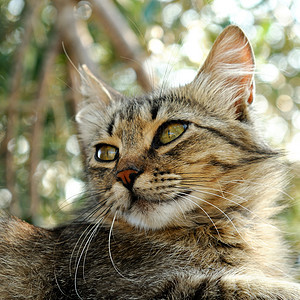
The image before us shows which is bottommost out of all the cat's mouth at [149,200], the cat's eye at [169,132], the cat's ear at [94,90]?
the cat's ear at [94,90]

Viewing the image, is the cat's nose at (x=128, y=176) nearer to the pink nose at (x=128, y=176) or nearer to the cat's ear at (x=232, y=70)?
the pink nose at (x=128, y=176)

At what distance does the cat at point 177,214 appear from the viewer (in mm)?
2059

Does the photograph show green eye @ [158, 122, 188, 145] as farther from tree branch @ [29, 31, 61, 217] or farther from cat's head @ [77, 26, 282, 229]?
tree branch @ [29, 31, 61, 217]

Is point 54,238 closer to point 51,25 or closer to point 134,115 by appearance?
point 134,115

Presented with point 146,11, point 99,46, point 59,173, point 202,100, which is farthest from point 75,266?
point 99,46

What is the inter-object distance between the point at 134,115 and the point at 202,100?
51 centimetres

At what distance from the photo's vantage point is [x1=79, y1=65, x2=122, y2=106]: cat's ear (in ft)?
10.8

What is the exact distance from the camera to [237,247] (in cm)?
231

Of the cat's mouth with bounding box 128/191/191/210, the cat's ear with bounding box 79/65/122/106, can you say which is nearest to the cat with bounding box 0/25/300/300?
the cat's mouth with bounding box 128/191/191/210

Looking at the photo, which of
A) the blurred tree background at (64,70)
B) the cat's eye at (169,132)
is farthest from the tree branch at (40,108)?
the cat's eye at (169,132)

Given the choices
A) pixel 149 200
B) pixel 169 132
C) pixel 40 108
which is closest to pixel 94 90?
pixel 40 108

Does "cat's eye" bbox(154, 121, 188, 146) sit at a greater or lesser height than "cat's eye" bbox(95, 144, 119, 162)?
greater

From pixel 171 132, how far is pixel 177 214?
1.78 feet

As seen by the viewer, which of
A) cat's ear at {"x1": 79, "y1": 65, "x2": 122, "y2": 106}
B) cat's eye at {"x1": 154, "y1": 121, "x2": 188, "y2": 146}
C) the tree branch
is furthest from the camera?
the tree branch
